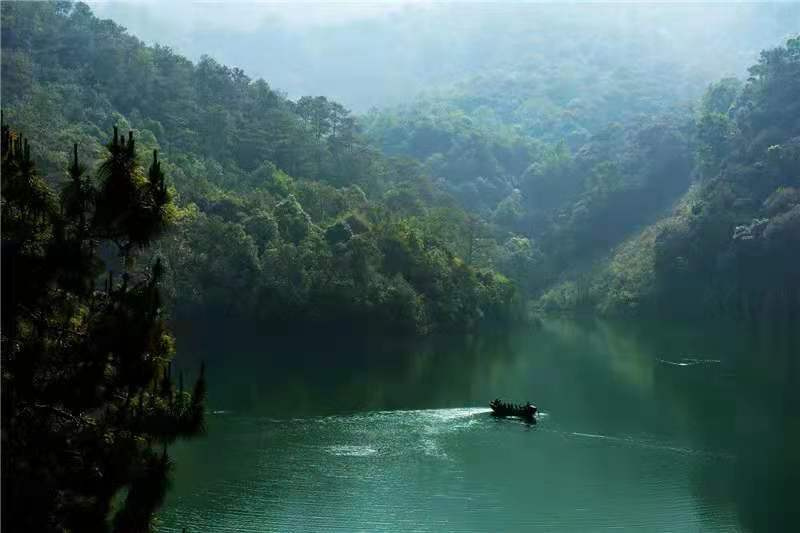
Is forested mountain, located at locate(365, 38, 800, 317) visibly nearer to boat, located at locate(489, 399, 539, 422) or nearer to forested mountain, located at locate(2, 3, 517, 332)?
forested mountain, located at locate(2, 3, 517, 332)

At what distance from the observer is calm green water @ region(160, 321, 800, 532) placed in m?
22.0

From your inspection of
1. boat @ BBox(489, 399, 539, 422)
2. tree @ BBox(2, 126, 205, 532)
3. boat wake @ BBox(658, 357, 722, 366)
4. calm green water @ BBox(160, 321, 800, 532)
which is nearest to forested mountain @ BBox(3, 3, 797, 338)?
calm green water @ BBox(160, 321, 800, 532)

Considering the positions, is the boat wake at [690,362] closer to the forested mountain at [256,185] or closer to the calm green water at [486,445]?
the calm green water at [486,445]

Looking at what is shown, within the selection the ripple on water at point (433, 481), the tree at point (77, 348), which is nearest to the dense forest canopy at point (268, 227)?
the tree at point (77, 348)

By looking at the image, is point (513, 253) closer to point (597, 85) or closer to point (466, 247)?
point (466, 247)

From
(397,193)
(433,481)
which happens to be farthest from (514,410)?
(397,193)

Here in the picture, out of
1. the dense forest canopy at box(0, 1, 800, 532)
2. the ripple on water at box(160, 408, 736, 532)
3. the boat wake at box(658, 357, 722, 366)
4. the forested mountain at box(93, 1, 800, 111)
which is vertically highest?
the forested mountain at box(93, 1, 800, 111)

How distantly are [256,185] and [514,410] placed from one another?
1447 inches

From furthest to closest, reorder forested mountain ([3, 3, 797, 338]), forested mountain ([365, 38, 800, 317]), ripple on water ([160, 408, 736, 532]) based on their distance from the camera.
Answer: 1. forested mountain ([365, 38, 800, 317])
2. forested mountain ([3, 3, 797, 338])
3. ripple on water ([160, 408, 736, 532])

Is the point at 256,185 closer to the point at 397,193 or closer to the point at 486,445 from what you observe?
the point at 397,193

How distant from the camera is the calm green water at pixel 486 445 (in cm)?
2202

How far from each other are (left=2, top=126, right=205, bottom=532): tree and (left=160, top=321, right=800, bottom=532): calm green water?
10128 mm

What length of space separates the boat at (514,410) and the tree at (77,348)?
2205 cm

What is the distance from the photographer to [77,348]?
10078 mm
